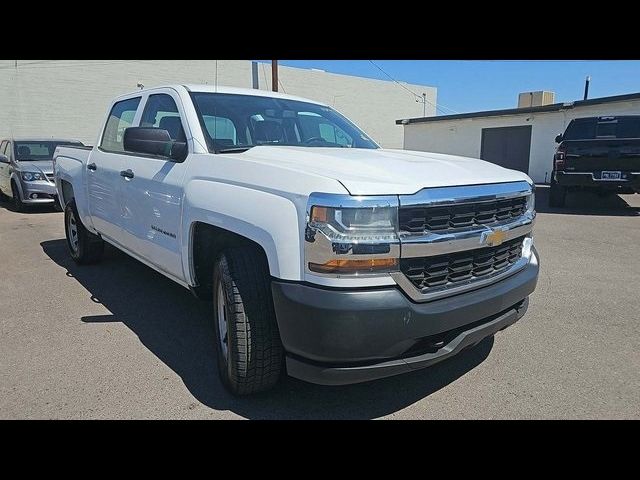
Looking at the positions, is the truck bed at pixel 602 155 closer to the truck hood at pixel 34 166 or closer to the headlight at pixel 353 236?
the headlight at pixel 353 236

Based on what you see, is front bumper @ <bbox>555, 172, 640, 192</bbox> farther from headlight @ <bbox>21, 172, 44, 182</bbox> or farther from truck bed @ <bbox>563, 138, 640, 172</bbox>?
headlight @ <bbox>21, 172, 44, 182</bbox>

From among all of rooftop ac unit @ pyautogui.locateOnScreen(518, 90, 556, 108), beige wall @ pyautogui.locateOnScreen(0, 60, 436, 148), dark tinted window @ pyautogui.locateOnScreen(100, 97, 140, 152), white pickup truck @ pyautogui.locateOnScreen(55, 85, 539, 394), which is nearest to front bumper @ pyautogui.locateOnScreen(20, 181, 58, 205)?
dark tinted window @ pyautogui.locateOnScreen(100, 97, 140, 152)

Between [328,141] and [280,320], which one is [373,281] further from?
[328,141]

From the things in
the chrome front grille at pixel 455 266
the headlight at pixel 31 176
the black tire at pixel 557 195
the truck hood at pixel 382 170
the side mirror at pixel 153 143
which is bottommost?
the black tire at pixel 557 195

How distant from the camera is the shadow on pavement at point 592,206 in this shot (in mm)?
10250

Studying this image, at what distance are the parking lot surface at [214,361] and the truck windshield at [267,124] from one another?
1.60 metres

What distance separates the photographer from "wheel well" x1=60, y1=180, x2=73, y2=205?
19.0 feet

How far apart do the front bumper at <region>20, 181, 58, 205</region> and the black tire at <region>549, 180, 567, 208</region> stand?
36.9 feet

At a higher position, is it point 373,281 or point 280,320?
point 373,281

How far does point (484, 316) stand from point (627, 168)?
8648 mm

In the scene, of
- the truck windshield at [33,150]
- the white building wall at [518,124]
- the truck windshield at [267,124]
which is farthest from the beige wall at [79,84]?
the truck windshield at [267,124]
